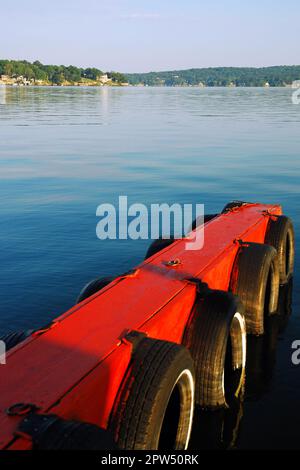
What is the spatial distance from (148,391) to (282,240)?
681 centimetres

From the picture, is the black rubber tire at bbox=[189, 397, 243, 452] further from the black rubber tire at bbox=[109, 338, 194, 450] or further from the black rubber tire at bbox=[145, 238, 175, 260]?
the black rubber tire at bbox=[145, 238, 175, 260]

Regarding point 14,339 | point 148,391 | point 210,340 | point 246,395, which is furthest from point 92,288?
point 148,391

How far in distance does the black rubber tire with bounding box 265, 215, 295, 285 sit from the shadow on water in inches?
49.2

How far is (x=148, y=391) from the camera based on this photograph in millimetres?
4480

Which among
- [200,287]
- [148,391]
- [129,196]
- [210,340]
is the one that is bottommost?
[210,340]

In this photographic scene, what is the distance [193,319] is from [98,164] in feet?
64.6

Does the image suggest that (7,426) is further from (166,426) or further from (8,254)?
(8,254)

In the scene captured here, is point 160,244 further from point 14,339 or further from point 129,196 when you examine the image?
point 129,196

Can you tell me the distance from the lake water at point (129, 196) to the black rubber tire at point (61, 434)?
274 cm

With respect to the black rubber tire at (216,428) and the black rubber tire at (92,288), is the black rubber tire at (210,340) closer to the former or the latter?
the black rubber tire at (216,428)

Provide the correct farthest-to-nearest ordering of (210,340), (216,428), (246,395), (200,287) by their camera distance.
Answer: (246,395) → (200,287) → (216,428) → (210,340)

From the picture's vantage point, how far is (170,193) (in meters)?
19.1

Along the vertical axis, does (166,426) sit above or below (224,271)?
below
